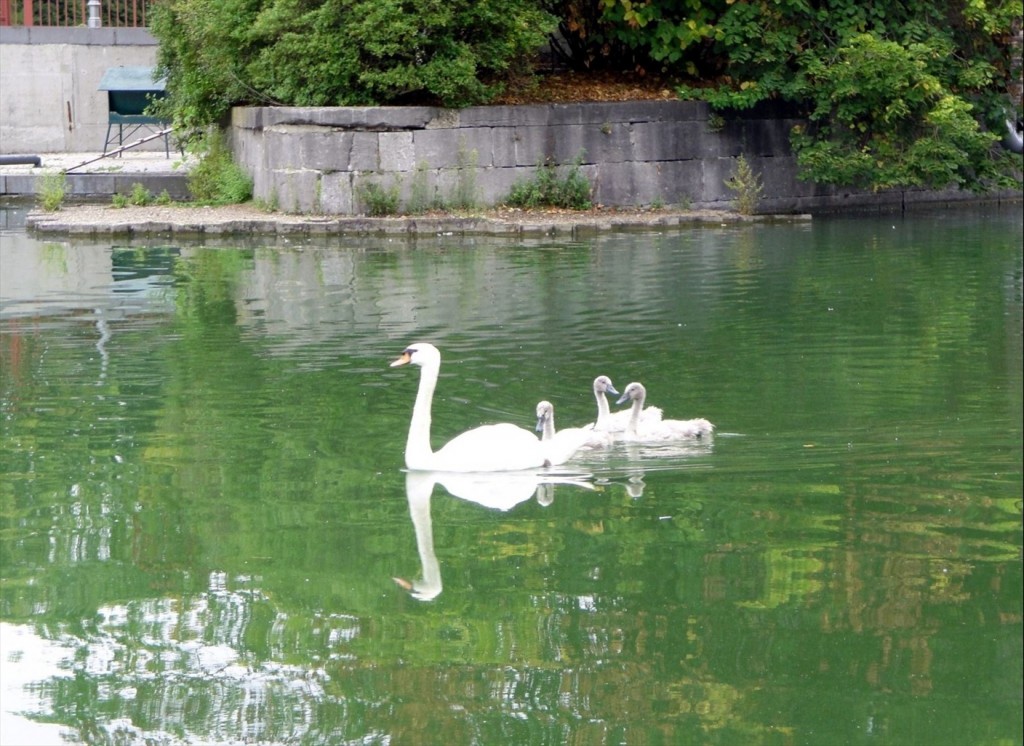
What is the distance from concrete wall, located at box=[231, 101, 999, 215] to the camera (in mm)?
20672

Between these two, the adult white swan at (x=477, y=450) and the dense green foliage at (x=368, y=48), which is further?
the dense green foliage at (x=368, y=48)

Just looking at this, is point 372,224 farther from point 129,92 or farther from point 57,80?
point 57,80

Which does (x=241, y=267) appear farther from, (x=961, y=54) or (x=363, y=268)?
(x=961, y=54)

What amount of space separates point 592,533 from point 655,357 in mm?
4021

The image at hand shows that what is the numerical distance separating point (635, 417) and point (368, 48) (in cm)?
1228

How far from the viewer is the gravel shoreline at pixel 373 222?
65.4ft

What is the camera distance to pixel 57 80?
31.3 m

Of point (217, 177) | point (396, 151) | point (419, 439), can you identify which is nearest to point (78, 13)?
point (217, 177)

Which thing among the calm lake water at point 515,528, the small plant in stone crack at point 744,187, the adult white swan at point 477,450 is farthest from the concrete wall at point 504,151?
the adult white swan at point 477,450

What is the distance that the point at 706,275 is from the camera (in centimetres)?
1573

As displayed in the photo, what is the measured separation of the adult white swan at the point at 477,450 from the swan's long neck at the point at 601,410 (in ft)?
2.31

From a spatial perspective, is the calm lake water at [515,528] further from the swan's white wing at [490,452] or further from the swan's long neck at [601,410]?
the swan's long neck at [601,410]

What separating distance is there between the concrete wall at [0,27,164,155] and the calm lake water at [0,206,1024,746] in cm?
1824

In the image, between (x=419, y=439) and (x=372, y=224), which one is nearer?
(x=419, y=439)
